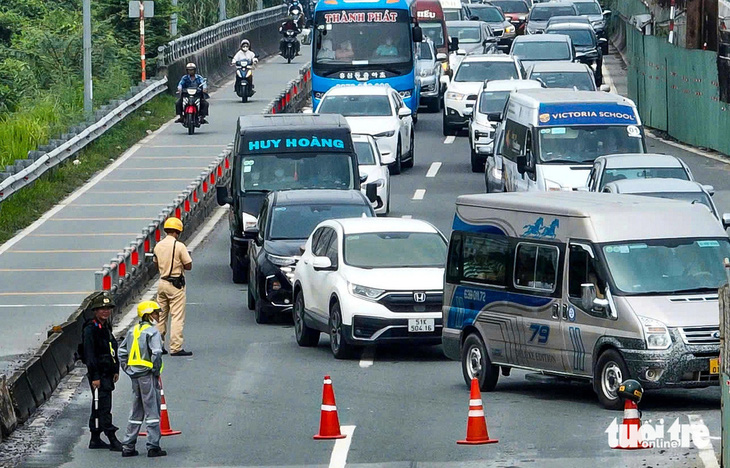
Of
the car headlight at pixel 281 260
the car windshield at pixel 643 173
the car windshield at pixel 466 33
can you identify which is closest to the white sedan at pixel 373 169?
the car windshield at pixel 643 173

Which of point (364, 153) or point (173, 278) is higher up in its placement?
point (173, 278)

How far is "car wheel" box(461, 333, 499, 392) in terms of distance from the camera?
53.7 ft

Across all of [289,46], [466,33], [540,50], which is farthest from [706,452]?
[289,46]

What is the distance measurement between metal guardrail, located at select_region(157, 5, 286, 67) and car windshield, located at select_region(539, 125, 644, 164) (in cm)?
2327

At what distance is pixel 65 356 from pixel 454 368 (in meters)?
4.38

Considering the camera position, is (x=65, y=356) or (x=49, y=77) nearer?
(x=65, y=356)

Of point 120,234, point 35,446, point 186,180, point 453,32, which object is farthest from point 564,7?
point 35,446

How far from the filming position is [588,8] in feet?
221

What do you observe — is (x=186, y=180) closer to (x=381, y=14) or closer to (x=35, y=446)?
(x=381, y=14)

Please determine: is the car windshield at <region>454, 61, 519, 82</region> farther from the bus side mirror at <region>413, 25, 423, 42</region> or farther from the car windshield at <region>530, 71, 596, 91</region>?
the car windshield at <region>530, 71, 596, 91</region>

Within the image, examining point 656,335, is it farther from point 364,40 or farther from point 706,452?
point 364,40

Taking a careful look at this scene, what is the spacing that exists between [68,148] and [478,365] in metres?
19.7

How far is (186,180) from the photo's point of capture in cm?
3441

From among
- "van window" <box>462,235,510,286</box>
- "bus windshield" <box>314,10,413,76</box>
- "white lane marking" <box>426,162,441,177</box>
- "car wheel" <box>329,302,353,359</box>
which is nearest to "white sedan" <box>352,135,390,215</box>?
"white lane marking" <box>426,162,441,177</box>
